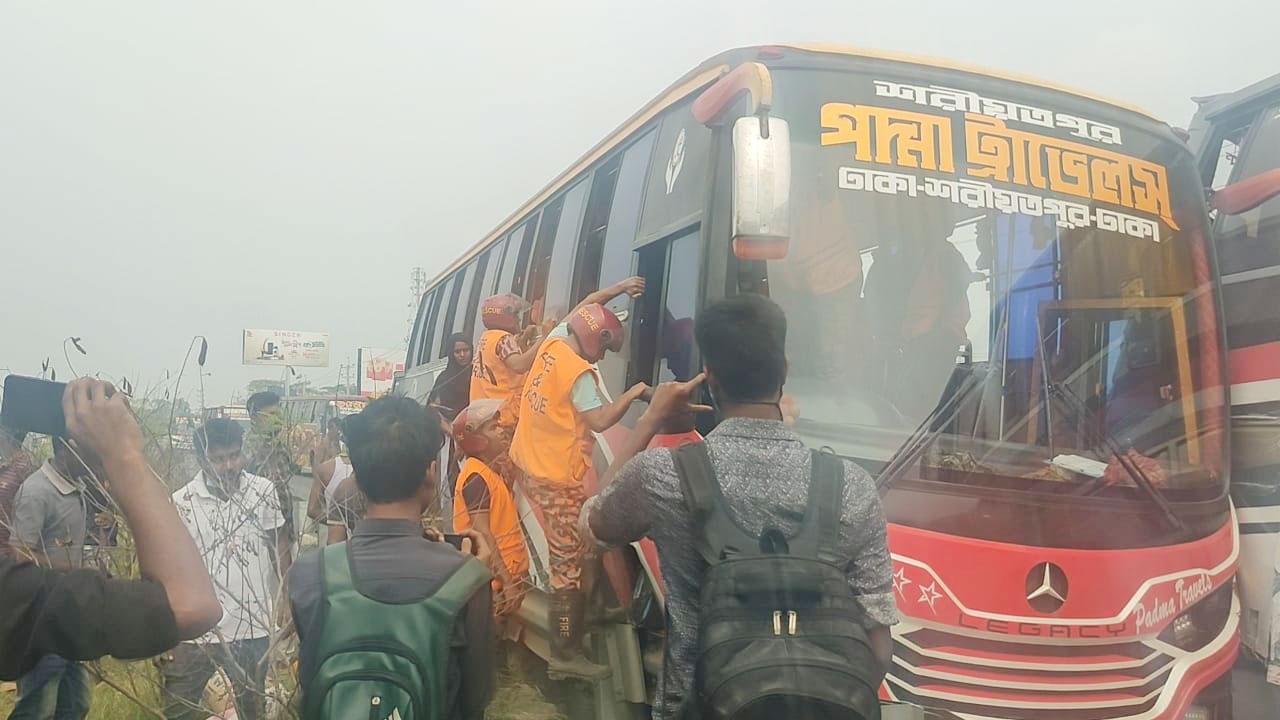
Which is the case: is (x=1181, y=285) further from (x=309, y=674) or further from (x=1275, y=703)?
(x=309, y=674)

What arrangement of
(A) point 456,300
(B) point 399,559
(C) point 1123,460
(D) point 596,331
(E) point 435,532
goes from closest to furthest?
1. (B) point 399,559
2. (E) point 435,532
3. (C) point 1123,460
4. (D) point 596,331
5. (A) point 456,300

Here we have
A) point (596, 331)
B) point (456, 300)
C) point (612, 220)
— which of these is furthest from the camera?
point (612, 220)

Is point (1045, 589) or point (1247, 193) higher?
point (1247, 193)

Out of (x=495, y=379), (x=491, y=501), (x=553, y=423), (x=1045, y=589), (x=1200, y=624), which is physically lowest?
(x=1200, y=624)

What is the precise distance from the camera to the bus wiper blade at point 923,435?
2508 mm

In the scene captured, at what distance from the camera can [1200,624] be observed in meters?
2.60

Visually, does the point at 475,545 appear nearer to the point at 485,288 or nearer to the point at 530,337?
the point at 530,337

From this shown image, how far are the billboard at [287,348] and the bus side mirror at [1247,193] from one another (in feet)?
9.14

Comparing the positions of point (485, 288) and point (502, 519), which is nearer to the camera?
point (502, 519)

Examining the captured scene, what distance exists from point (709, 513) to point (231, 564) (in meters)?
1.43

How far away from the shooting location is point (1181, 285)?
2855 mm

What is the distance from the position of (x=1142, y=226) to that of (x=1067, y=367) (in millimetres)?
529

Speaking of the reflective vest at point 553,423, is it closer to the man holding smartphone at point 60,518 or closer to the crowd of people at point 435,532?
the crowd of people at point 435,532

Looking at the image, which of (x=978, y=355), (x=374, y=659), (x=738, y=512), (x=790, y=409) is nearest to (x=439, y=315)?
(x=790, y=409)
